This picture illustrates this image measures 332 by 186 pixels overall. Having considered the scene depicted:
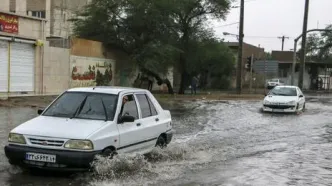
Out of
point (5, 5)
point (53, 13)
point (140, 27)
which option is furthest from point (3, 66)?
point (53, 13)

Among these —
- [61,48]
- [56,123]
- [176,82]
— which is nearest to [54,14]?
[61,48]

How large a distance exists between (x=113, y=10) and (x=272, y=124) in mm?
19727

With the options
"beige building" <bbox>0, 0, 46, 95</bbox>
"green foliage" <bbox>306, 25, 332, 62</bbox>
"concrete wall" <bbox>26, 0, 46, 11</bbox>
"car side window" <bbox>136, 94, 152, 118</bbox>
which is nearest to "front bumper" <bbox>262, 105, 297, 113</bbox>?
"beige building" <bbox>0, 0, 46, 95</bbox>

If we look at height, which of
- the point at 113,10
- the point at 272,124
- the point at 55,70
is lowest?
the point at 272,124

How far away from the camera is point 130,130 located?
8.78 metres

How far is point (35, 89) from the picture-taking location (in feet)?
88.0

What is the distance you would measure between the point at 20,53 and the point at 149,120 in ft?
56.8

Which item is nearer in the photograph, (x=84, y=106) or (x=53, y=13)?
(x=84, y=106)

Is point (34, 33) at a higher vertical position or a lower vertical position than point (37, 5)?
lower

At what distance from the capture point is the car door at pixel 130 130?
853cm

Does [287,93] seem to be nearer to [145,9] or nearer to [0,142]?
[145,9]

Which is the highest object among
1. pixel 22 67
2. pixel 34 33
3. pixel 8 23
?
pixel 8 23

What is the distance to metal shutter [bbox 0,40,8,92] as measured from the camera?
23625 millimetres

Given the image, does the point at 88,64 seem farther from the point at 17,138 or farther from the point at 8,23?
the point at 17,138
